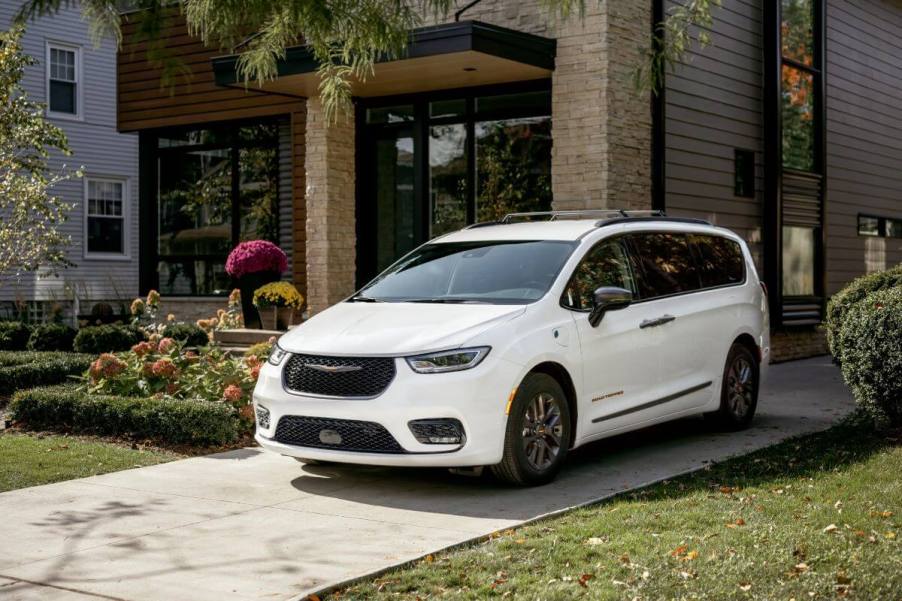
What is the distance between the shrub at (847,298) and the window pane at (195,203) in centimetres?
1010

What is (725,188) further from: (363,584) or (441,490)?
(363,584)

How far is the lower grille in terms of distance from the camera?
23.2ft

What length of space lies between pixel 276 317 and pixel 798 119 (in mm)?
8368

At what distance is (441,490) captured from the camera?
740 centimetres

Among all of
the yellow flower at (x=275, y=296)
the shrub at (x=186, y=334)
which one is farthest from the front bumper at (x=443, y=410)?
the yellow flower at (x=275, y=296)

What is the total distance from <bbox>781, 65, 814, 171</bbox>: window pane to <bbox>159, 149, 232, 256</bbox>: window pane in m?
8.63

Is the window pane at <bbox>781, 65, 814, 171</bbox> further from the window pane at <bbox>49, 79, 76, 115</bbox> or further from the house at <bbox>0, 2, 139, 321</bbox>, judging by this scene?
the window pane at <bbox>49, 79, 76, 115</bbox>

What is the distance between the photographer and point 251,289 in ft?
52.5

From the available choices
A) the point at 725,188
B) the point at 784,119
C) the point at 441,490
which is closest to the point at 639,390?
the point at 441,490

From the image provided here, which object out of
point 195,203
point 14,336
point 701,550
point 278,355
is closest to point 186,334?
point 14,336

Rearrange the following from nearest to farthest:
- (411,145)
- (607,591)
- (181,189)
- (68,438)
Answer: (607,591) → (68,438) → (411,145) → (181,189)

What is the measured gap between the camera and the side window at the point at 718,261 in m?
9.67

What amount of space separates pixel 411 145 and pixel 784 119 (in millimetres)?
5641

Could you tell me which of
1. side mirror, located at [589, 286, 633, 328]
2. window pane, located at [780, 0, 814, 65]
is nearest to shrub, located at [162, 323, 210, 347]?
side mirror, located at [589, 286, 633, 328]
